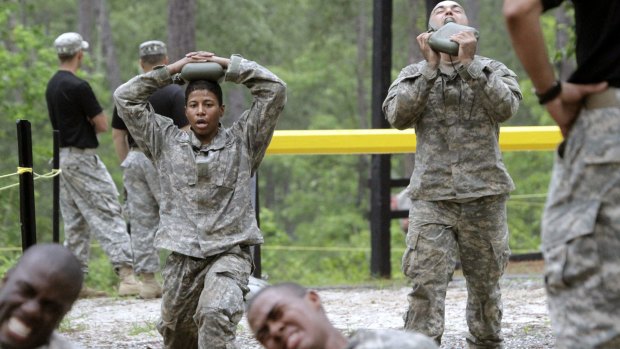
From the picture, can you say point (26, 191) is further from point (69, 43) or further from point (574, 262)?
point (574, 262)

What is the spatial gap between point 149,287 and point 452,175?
4777mm

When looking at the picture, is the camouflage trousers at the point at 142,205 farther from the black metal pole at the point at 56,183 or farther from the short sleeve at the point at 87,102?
the black metal pole at the point at 56,183

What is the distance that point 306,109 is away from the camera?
130ft

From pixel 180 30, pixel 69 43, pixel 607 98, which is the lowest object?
pixel 607 98

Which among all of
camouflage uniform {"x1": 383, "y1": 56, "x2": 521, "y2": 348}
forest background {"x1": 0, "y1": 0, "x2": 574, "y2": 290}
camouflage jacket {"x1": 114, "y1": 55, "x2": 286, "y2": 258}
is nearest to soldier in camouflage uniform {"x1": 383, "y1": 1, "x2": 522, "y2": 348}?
camouflage uniform {"x1": 383, "y1": 56, "x2": 521, "y2": 348}

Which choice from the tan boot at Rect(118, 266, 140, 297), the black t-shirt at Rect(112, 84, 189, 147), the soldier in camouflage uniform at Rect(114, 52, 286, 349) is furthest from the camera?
the tan boot at Rect(118, 266, 140, 297)

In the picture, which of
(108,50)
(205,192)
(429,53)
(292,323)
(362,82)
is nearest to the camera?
(292,323)

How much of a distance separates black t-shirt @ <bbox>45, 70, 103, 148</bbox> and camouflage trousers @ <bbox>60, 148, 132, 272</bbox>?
112 mm

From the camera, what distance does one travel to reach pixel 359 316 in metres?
9.70

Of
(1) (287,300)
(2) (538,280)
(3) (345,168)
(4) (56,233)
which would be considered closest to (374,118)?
(2) (538,280)

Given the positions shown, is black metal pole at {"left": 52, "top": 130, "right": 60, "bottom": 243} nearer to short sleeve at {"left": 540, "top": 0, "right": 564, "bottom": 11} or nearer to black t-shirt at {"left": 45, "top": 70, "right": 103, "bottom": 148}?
black t-shirt at {"left": 45, "top": 70, "right": 103, "bottom": 148}

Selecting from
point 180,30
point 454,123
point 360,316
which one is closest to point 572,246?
point 454,123

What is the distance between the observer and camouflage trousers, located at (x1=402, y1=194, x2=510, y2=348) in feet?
22.8

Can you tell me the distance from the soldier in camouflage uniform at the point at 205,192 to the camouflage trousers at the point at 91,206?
4068 mm
